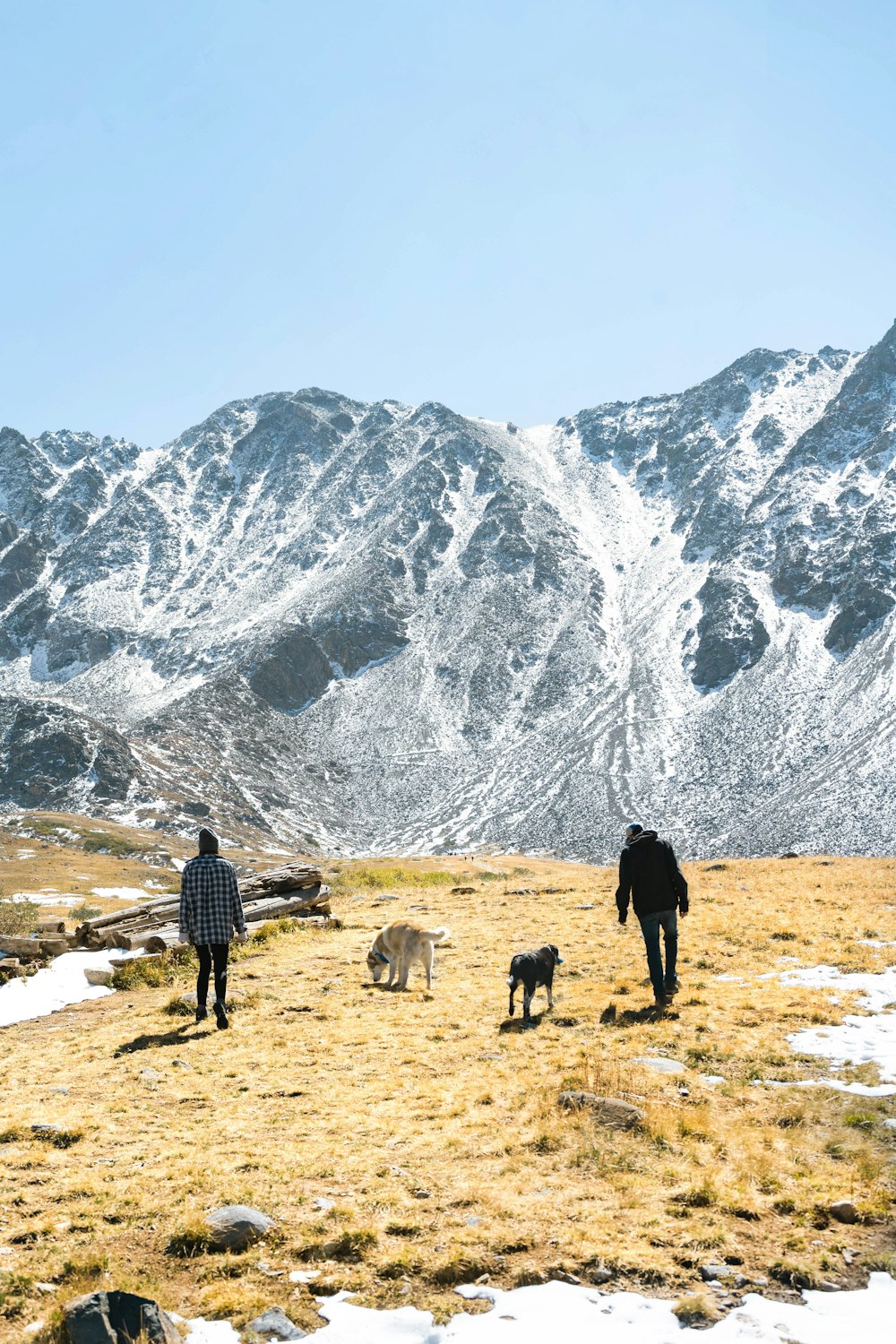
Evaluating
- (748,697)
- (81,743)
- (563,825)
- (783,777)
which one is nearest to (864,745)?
(783,777)

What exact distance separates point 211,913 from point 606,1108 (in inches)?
275

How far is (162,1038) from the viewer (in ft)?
42.9

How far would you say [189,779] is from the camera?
173 meters

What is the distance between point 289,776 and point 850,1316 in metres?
195

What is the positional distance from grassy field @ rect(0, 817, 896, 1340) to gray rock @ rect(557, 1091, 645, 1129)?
0.56 ft

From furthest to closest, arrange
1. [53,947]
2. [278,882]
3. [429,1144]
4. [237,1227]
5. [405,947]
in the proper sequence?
[278,882] → [53,947] → [405,947] → [429,1144] → [237,1227]

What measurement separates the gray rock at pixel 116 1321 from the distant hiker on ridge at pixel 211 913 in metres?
8.19

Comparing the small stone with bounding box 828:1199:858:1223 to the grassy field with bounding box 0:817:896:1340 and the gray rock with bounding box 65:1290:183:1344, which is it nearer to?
the grassy field with bounding box 0:817:896:1340

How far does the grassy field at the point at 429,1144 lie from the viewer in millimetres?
6227

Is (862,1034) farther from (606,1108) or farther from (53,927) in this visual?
(53,927)

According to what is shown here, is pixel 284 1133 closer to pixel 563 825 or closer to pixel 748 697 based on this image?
pixel 563 825

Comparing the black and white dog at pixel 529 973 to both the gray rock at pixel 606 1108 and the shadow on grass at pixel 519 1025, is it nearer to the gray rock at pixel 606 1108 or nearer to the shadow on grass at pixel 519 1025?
the shadow on grass at pixel 519 1025

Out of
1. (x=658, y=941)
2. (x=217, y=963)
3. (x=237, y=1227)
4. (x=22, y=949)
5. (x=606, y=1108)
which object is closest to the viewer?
(x=237, y=1227)

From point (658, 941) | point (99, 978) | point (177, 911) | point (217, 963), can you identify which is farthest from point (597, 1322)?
point (177, 911)
